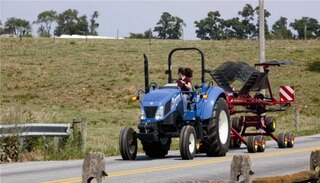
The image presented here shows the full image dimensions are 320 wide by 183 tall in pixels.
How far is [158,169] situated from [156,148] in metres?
3.29

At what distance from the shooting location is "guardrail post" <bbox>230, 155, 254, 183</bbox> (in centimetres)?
830

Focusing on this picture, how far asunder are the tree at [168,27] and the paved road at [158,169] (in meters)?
154

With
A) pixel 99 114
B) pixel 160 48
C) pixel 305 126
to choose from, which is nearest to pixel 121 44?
pixel 160 48

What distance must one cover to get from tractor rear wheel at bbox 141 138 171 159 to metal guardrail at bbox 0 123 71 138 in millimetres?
2057

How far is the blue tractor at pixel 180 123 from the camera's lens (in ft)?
57.0

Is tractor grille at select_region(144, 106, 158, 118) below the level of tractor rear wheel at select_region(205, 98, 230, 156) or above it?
above

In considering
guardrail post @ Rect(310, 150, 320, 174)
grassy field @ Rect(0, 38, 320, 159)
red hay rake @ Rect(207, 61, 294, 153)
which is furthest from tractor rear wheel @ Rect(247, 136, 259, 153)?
guardrail post @ Rect(310, 150, 320, 174)

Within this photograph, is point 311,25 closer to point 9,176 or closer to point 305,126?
point 305,126

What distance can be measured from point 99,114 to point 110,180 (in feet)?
95.3

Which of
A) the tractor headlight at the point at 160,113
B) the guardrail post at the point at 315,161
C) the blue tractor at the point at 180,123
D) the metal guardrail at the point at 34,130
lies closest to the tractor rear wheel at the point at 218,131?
the blue tractor at the point at 180,123

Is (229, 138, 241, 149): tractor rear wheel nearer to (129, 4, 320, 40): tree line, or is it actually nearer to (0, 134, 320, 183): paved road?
(0, 134, 320, 183): paved road

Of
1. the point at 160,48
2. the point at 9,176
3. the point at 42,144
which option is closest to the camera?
the point at 9,176

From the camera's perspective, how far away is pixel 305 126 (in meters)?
35.7

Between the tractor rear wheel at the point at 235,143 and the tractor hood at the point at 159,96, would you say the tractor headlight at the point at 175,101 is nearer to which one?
the tractor hood at the point at 159,96
